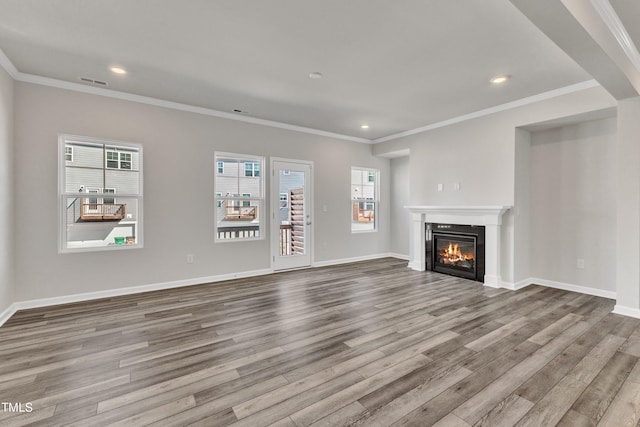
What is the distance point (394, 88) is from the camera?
3.98 m

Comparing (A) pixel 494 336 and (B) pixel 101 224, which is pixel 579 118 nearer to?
(A) pixel 494 336

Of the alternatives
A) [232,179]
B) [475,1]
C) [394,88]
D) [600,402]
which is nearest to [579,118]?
[394,88]

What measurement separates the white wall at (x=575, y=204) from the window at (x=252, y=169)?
15.1ft

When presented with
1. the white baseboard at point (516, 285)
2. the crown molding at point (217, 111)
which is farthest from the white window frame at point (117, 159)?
the white baseboard at point (516, 285)

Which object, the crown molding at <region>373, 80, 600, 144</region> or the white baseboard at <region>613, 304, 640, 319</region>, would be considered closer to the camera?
the white baseboard at <region>613, 304, 640, 319</region>

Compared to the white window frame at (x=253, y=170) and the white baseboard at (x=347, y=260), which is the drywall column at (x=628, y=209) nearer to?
the white baseboard at (x=347, y=260)

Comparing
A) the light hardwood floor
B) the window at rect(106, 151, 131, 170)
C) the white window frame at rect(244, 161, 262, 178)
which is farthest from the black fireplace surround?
the window at rect(106, 151, 131, 170)

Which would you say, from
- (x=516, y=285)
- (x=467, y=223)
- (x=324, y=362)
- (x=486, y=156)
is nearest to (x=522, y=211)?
(x=467, y=223)

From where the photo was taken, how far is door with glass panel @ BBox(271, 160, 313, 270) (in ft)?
18.5

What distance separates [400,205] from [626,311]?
14.2 feet

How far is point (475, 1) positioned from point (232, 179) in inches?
163

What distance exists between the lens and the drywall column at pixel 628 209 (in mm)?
3326

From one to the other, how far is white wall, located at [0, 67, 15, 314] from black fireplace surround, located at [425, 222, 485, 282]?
6054 millimetres

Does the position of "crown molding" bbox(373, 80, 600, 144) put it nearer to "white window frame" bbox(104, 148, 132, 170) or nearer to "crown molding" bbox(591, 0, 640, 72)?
"crown molding" bbox(591, 0, 640, 72)
